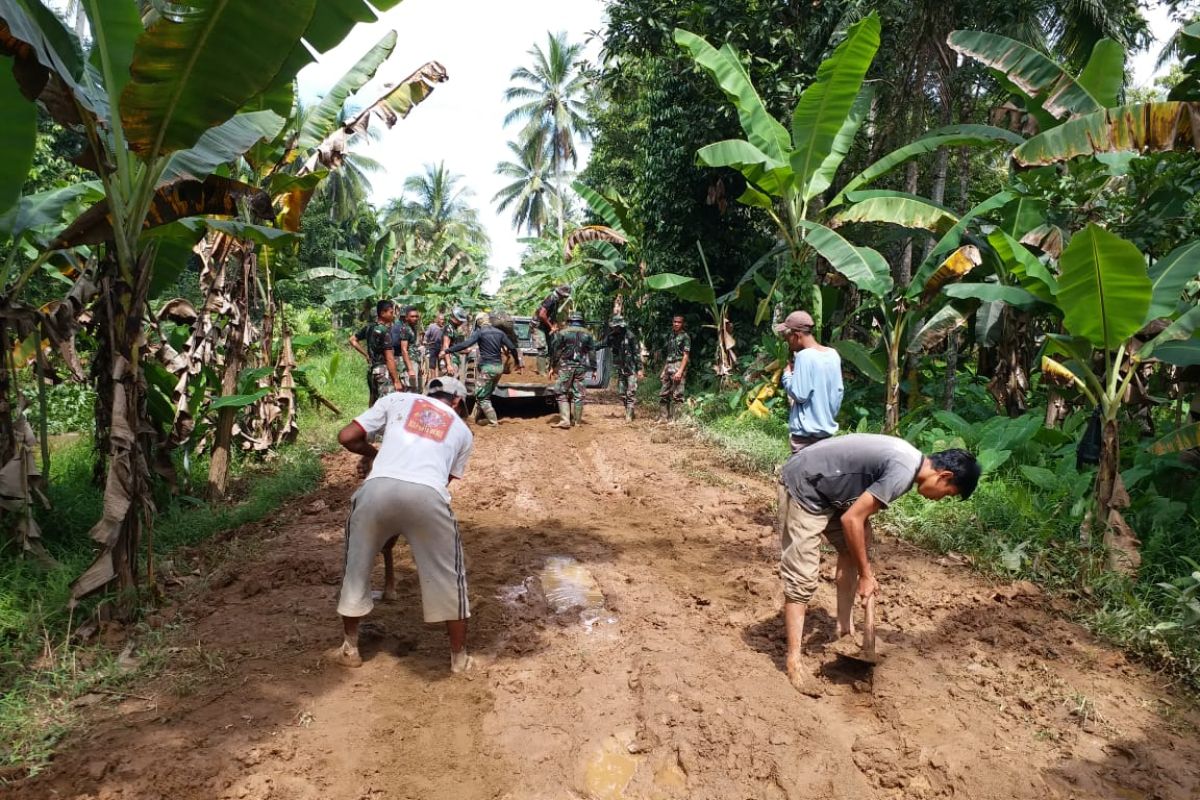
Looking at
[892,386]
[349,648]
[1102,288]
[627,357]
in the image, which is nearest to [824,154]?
[892,386]

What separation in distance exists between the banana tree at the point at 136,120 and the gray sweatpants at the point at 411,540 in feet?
4.61

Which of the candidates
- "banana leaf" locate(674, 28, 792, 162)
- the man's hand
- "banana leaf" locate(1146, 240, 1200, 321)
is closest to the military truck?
"banana leaf" locate(674, 28, 792, 162)

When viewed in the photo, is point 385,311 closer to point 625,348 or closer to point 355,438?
point 625,348

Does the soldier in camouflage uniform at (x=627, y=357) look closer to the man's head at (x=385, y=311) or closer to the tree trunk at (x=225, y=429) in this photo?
the man's head at (x=385, y=311)

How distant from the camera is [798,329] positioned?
5.05 m

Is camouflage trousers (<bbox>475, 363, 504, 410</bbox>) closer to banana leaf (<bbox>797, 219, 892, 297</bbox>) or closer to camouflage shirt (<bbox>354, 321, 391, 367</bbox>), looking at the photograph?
camouflage shirt (<bbox>354, 321, 391, 367</bbox>)

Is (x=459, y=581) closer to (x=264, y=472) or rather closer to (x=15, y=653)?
(x=15, y=653)

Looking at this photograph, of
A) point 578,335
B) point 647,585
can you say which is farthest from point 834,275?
point 647,585

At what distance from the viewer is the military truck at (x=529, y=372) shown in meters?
12.2

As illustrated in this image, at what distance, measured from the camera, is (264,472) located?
25.7ft

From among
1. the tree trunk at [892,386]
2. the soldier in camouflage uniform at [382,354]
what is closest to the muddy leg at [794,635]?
the tree trunk at [892,386]

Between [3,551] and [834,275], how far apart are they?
9.14 meters

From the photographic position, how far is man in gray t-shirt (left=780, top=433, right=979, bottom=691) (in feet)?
11.8

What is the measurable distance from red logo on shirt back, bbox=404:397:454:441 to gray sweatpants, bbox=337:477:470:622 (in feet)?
1.02
